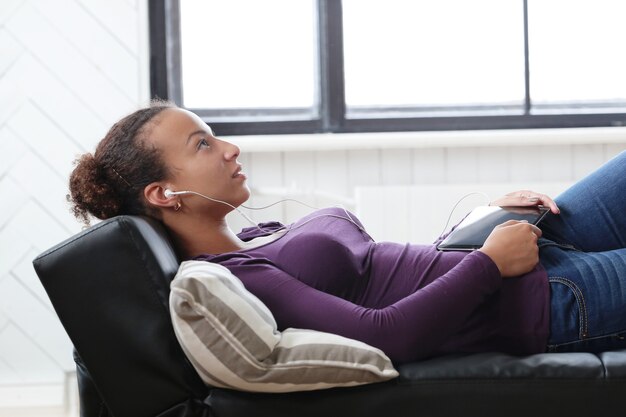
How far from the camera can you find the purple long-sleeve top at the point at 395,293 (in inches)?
50.9

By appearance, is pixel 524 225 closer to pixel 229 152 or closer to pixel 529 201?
pixel 529 201

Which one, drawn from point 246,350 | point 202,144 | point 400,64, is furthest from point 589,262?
point 400,64

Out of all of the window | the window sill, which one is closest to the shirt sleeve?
the window sill

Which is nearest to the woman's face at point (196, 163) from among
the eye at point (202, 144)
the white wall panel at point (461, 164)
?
the eye at point (202, 144)

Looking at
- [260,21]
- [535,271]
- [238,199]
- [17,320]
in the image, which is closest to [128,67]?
[260,21]

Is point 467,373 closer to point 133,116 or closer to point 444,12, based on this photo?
point 133,116

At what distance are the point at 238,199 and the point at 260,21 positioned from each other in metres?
1.59

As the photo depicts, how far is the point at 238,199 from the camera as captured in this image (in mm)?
1625

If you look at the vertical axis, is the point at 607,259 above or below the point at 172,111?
below

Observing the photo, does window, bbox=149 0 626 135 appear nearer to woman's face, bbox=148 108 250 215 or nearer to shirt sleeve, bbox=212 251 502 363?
woman's face, bbox=148 108 250 215

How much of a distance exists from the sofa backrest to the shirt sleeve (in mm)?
192

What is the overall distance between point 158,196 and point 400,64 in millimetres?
1694

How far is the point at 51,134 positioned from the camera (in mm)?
2863

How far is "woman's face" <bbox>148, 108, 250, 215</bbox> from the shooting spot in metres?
1.60
